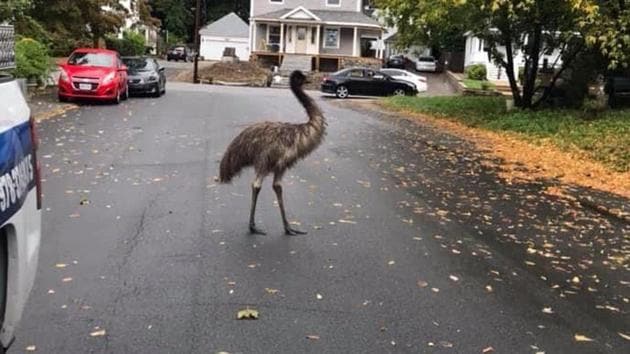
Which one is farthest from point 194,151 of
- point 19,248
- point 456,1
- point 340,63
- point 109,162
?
point 340,63

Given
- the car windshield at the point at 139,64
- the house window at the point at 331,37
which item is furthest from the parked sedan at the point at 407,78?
the house window at the point at 331,37

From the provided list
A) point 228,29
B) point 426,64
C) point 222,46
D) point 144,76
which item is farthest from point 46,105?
point 228,29

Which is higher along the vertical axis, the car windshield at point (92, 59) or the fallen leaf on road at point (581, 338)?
the car windshield at point (92, 59)

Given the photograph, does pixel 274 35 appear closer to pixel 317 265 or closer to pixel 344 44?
pixel 344 44

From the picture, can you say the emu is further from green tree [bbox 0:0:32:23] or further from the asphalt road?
green tree [bbox 0:0:32:23]

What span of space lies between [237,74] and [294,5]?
15.1 metres

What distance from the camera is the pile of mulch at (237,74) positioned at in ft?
158

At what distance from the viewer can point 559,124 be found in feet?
62.0

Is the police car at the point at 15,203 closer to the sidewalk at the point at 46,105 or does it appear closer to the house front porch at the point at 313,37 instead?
the sidewalk at the point at 46,105

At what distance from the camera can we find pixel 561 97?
2395 cm

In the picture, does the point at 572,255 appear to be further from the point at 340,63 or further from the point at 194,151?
the point at 340,63

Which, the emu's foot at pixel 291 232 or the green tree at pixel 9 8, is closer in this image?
the emu's foot at pixel 291 232

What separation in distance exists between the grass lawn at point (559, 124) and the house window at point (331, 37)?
3489 cm

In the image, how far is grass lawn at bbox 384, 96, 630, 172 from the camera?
14.7 m
